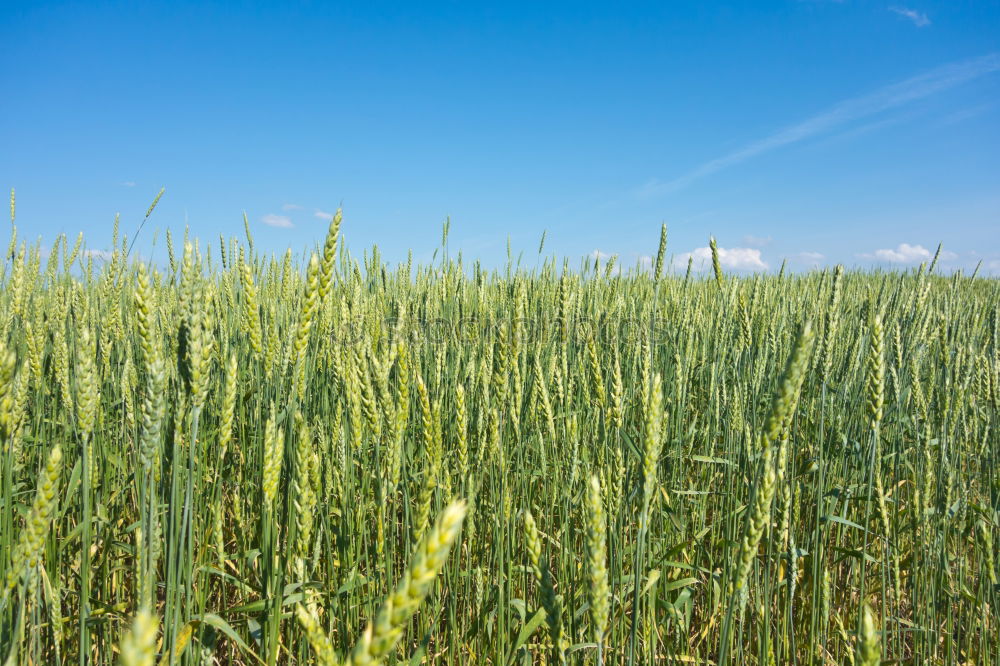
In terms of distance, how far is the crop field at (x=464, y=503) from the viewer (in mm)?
783

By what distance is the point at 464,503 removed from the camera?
446 mm

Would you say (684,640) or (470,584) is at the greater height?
(470,584)

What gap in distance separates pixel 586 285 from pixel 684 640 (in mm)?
3025

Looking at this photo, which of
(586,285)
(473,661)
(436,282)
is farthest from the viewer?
(586,285)

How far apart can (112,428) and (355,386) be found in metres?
1.40

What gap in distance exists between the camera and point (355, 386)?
1.12 m

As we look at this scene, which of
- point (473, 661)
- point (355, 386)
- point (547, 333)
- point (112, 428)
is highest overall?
point (547, 333)

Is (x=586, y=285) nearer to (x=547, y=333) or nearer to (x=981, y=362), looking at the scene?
(x=547, y=333)

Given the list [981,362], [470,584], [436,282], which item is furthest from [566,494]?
[436,282]

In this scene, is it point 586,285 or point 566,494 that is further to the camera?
point 586,285

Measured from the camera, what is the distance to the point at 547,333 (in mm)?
2352

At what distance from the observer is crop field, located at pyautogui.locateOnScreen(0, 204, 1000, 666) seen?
783mm

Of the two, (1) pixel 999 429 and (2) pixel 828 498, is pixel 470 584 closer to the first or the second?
(2) pixel 828 498

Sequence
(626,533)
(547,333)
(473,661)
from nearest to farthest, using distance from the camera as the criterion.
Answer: (473,661)
(626,533)
(547,333)
